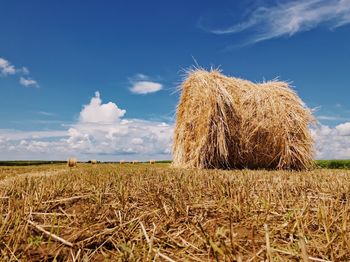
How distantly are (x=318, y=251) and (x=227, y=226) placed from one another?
0.71 meters

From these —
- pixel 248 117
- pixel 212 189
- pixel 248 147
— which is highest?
pixel 248 117

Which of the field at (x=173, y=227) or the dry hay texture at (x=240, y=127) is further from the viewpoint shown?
the dry hay texture at (x=240, y=127)

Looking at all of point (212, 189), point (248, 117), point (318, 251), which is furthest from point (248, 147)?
point (318, 251)

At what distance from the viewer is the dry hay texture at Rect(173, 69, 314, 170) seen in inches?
409

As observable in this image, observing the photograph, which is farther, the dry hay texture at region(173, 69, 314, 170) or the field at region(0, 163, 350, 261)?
the dry hay texture at region(173, 69, 314, 170)

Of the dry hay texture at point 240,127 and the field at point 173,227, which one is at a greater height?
the dry hay texture at point 240,127

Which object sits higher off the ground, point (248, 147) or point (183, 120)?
point (183, 120)

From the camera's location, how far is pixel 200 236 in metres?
2.40

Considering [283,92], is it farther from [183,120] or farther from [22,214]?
[22,214]

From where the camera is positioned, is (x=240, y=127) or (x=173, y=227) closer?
(x=173, y=227)

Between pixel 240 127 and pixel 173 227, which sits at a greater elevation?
pixel 240 127

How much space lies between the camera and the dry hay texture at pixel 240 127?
10398 mm

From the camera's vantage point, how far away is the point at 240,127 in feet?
34.5

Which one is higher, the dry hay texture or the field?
the dry hay texture
